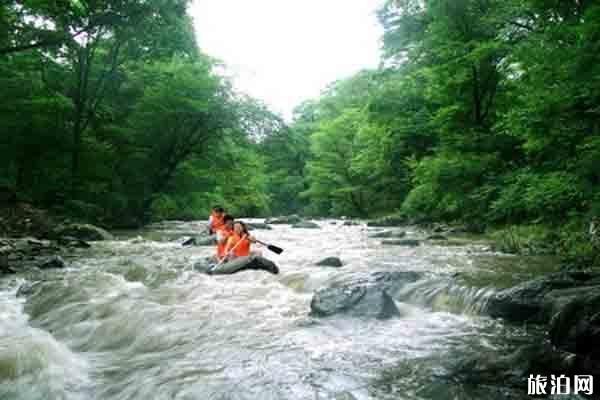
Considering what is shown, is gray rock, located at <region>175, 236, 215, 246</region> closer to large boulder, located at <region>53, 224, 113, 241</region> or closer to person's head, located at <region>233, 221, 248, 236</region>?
large boulder, located at <region>53, 224, 113, 241</region>

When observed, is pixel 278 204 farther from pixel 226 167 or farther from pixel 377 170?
pixel 226 167

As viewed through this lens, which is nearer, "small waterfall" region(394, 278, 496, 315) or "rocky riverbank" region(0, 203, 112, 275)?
"small waterfall" region(394, 278, 496, 315)

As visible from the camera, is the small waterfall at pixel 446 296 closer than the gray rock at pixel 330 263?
Yes

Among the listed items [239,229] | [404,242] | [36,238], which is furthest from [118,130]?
[404,242]

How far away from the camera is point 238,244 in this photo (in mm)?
8797

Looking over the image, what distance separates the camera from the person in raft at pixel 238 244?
870 cm

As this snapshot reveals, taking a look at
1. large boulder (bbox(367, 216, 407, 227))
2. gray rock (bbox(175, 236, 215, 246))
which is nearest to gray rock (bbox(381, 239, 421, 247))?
gray rock (bbox(175, 236, 215, 246))

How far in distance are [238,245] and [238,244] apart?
0.07 ft

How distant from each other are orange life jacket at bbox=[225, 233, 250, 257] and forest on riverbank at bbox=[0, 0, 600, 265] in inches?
198

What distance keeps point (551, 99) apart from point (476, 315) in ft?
11.7

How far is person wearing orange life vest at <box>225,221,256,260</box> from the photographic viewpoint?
8711 millimetres

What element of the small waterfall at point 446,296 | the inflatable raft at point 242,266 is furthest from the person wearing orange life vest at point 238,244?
the small waterfall at point 446,296

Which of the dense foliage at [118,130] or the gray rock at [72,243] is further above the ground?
the dense foliage at [118,130]

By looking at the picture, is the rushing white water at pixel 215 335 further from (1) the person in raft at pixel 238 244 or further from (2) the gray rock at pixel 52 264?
(1) the person in raft at pixel 238 244
